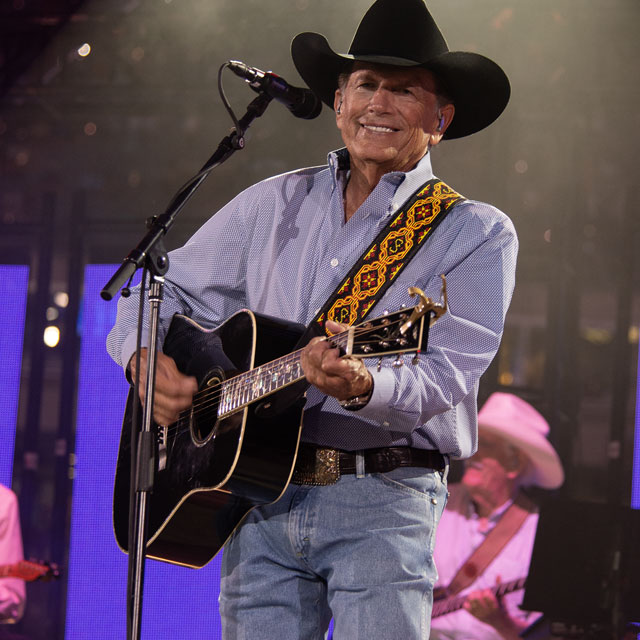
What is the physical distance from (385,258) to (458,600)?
241 centimetres

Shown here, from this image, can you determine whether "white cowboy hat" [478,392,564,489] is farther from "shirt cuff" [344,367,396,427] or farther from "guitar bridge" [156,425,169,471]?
"shirt cuff" [344,367,396,427]

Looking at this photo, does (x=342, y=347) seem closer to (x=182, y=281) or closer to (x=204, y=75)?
(x=182, y=281)

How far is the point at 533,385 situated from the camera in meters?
4.04

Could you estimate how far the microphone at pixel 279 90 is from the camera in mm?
2273

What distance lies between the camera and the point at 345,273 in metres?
2.28

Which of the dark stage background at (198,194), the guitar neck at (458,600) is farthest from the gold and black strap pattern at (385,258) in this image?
the guitar neck at (458,600)

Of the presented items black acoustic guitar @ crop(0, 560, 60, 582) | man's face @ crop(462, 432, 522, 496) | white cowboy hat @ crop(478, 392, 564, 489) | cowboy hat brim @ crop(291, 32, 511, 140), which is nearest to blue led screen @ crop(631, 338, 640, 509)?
white cowboy hat @ crop(478, 392, 564, 489)

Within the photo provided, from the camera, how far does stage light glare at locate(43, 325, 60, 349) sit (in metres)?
4.45

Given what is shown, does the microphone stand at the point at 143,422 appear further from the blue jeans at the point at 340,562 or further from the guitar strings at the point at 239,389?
the blue jeans at the point at 340,562

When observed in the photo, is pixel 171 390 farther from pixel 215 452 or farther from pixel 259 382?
pixel 259 382

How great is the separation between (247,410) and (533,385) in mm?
2384

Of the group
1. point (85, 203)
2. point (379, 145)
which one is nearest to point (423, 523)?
point (379, 145)

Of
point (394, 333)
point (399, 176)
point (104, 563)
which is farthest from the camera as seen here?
point (104, 563)

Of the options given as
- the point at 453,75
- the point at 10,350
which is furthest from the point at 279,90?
the point at 10,350
